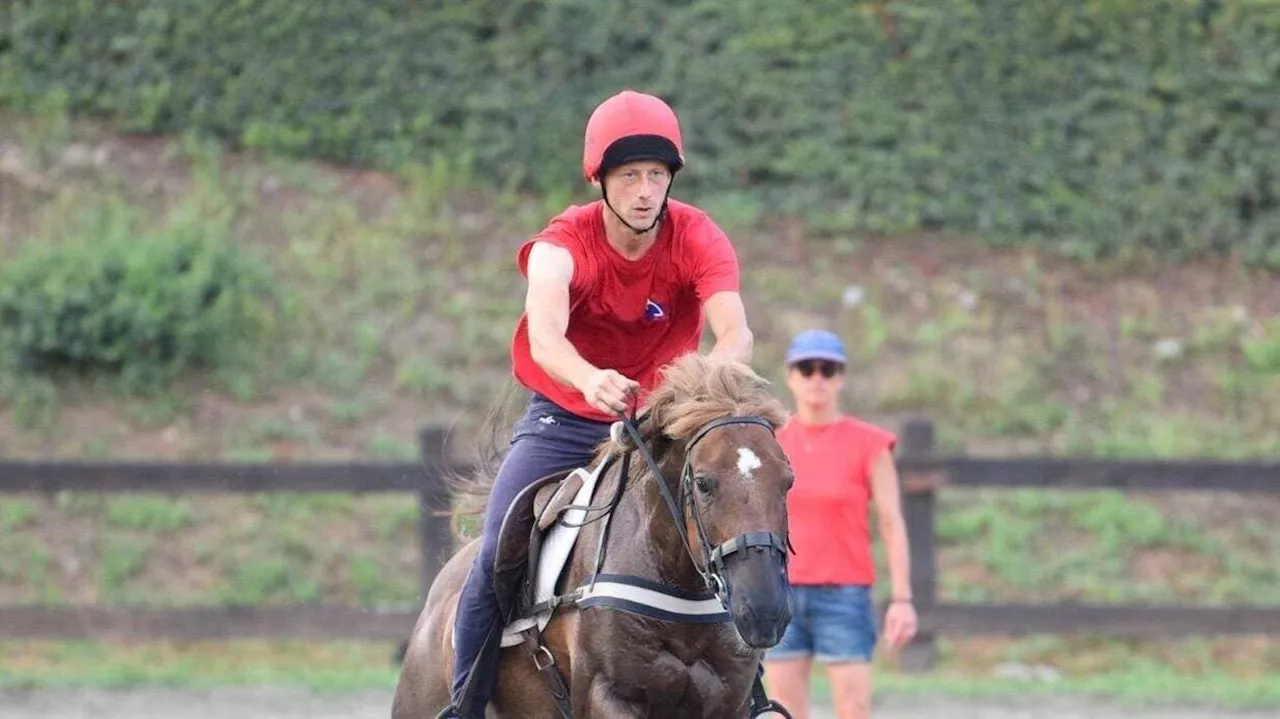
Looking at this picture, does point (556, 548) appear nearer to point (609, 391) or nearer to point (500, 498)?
point (500, 498)

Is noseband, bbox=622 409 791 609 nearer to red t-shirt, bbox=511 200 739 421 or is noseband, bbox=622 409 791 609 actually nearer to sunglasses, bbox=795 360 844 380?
red t-shirt, bbox=511 200 739 421

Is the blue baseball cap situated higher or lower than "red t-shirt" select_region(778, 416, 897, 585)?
higher

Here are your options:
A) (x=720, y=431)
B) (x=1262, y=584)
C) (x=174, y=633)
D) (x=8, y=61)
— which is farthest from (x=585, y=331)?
(x=8, y=61)

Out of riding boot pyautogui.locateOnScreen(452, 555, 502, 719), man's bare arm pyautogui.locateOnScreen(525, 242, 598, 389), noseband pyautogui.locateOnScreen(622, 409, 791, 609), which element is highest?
man's bare arm pyautogui.locateOnScreen(525, 242, 598, 389)

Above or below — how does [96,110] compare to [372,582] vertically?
above

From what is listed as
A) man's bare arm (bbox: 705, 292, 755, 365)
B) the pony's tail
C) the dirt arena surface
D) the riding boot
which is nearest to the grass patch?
the dirt arena surface

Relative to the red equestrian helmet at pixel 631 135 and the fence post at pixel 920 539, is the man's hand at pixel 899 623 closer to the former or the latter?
the red equestrian helmet at pixel 631 135

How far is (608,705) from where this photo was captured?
4441mm

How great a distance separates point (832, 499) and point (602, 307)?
2175mm

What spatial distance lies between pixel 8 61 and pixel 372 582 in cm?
597

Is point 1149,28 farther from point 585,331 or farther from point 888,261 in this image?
point 585,331

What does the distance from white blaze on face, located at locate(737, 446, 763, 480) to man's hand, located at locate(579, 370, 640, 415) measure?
37cm

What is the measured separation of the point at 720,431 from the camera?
4.26 m

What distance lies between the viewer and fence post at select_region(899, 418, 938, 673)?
10.1m
